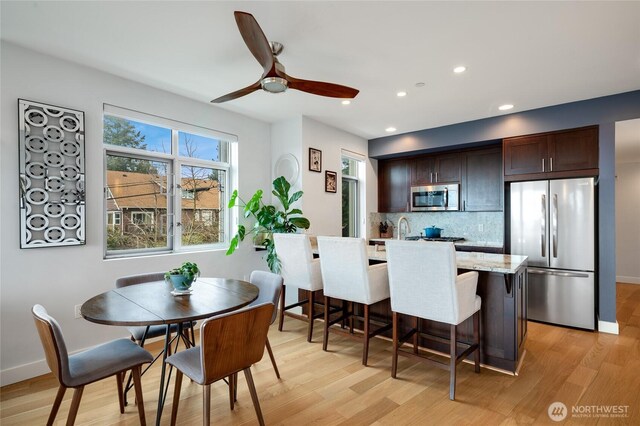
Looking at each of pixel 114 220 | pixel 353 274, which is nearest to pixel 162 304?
pixel 353 274

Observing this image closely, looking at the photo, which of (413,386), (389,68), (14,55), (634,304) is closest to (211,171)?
(14,55)

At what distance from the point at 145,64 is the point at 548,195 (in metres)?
4.57

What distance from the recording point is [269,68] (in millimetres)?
2186

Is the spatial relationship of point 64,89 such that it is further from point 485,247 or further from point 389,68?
point 485,247

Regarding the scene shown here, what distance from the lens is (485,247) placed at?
4512 mm

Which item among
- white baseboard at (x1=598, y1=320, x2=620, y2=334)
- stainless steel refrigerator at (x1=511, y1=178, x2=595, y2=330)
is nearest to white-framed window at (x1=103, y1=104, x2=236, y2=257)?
stainless steel refrigerator at (x1=511, y1=178, x2=595, y2=330)

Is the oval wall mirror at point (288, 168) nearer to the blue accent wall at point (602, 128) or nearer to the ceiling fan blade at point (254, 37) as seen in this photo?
the ceiling fan blade at point (254, 37)

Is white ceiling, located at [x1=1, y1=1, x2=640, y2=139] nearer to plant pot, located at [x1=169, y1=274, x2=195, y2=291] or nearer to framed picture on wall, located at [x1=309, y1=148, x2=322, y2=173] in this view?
framed picture on wall, located at [x1=309, y1=148, x2=322, y2=173]

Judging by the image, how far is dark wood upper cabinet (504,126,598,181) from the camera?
3.75 m

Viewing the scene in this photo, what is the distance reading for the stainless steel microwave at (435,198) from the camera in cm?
507

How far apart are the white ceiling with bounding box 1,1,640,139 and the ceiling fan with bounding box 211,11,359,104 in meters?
0.29

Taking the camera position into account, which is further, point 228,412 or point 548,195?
point 548,195

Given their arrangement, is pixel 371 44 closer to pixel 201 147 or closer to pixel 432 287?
pixel 432 287

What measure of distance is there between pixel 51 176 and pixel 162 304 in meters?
1.73
